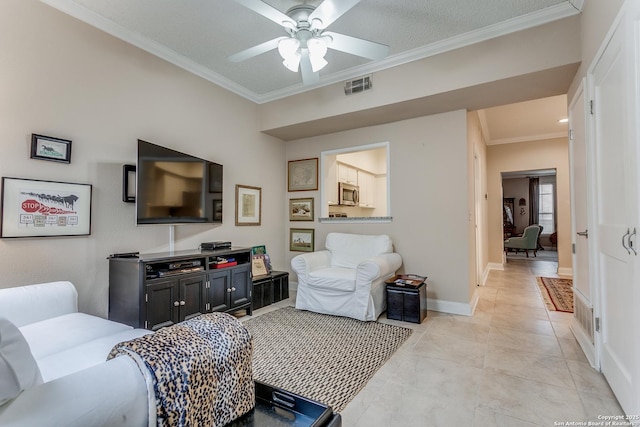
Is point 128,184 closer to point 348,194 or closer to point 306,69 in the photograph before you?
point 306,69

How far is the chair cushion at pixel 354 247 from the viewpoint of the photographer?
3.78 m

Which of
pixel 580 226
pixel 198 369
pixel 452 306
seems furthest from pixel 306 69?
pixel 452 306

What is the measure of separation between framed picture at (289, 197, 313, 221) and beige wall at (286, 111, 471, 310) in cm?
98

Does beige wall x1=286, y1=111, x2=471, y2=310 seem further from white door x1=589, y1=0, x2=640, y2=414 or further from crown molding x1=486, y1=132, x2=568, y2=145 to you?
crown molding x1=486, y1=132, x2=568, y2=145

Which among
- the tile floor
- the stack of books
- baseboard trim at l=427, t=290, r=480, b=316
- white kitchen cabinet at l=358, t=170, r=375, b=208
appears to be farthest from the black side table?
white kitchen cabinet at l=358, t=170, r=375, b=208

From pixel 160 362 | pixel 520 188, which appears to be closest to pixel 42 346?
pixel 160 362

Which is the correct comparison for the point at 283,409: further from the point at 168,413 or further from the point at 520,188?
the point at 520,188

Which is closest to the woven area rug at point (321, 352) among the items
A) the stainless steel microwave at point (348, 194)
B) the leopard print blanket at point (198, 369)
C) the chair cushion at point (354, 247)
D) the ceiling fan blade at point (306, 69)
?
the chair cushion at point (354, 247)

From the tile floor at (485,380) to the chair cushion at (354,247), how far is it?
34.7 inches

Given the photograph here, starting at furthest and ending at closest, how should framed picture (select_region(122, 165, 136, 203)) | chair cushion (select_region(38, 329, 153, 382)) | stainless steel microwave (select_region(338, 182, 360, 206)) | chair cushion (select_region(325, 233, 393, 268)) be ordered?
stainless steel microwave (select_region(338, 182, 360, 206)) → chair cushion (select_region(325, 233, 393, 268)) → framed picture (select_region(122, 165, 136, 203)) → chair cushion (select_region(38, 329, 153, 382))

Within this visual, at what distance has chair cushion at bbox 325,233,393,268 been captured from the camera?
3777 millimetres

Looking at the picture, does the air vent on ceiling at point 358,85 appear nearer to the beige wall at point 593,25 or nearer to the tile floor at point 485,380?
the beige wall at point 593,25

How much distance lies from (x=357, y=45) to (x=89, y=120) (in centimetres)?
234

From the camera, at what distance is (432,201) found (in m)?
3.68
